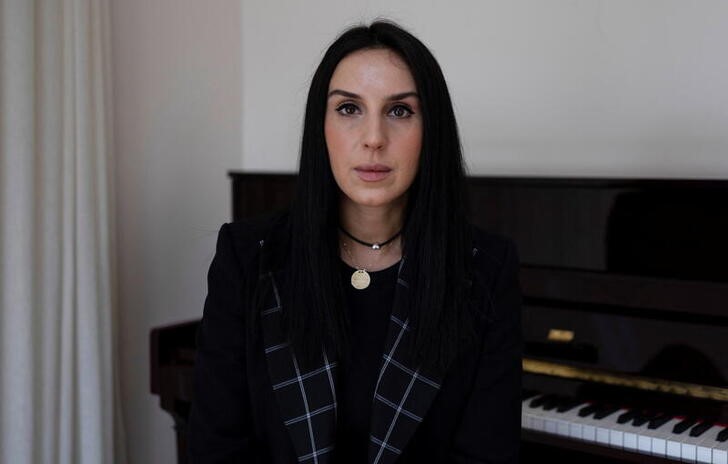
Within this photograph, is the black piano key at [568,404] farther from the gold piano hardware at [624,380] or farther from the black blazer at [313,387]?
the black blazer at [313,387]

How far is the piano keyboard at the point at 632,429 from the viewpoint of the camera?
1.74 metres

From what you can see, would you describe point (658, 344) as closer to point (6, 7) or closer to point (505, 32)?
point (505, 32)

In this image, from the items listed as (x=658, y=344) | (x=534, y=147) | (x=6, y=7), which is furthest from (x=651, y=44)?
(x=6, y=7)

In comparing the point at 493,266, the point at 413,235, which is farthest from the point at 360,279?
the point at 493,266

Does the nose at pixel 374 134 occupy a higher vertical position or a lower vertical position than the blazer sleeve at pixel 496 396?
higher

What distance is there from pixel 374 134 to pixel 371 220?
19cm

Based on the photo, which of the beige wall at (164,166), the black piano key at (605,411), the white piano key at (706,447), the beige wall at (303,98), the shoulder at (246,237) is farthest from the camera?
the beige wall at (164,166)

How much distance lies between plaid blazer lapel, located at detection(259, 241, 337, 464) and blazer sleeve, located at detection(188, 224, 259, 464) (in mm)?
47

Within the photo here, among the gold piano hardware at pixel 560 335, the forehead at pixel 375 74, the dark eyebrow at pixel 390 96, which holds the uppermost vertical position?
the forehead at pixel 375 74

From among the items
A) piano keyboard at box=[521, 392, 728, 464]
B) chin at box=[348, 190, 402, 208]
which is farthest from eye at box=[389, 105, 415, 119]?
piano keyboard at box=[521, 392, 728, 464]

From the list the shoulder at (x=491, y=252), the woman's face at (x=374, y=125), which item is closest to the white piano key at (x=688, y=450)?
the shoulder at (x=491, y=252)

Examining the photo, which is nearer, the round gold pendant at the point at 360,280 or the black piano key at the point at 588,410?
the round gold pendant at the point at 360,280

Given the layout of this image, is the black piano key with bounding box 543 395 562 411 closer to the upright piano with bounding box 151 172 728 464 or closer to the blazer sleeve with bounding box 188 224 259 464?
the upright piano with bounding box 151 172 728 464

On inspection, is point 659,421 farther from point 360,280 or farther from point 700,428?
point 360,280
